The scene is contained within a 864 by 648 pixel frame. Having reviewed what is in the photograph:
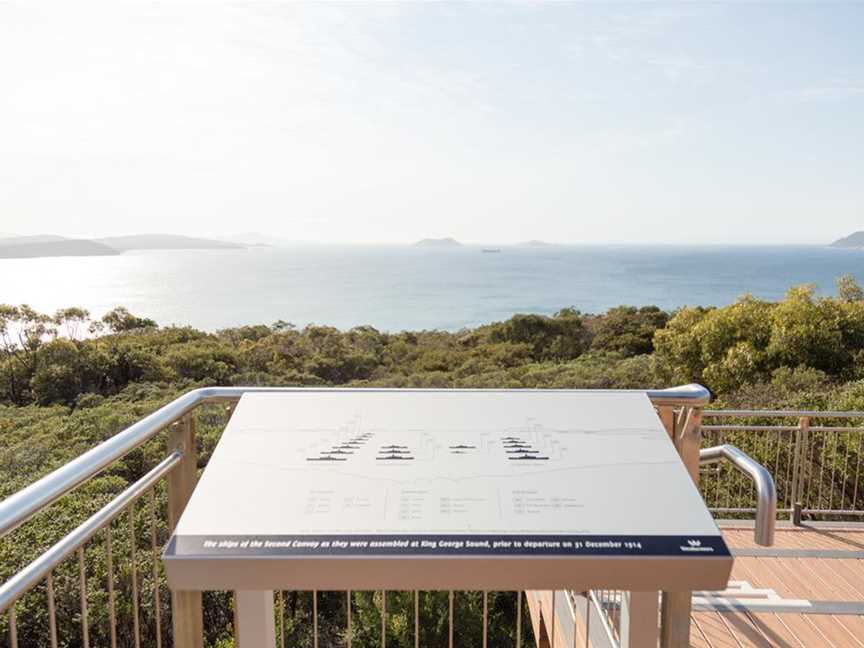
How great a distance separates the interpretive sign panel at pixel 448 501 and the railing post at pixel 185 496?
225 mm

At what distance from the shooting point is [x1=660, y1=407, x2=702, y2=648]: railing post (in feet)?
5.04

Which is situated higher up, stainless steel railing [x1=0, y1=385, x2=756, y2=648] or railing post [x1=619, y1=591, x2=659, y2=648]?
stainless steel railing [x1=0, y1=385, x2=756, y2=648]

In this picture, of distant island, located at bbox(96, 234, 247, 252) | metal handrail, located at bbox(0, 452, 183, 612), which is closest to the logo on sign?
metal handrail, located at bbox(0, 452, 183, 612)

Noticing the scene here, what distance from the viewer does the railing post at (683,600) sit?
1.54 m

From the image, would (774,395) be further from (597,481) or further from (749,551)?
(597,481)

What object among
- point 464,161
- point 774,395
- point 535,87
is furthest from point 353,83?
point 774,395

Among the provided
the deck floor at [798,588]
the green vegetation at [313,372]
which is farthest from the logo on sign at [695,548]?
the green vegetation at [313,372]

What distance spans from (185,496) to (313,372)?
16806 millimetres

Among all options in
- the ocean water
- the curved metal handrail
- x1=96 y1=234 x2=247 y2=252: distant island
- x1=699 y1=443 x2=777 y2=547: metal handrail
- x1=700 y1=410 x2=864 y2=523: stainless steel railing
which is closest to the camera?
the curved metal handrail

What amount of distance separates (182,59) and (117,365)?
957 cm

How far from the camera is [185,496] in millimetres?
1762

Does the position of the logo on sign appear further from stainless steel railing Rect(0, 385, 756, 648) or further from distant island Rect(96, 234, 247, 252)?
distant island Rect(96, 234, 247, 252)

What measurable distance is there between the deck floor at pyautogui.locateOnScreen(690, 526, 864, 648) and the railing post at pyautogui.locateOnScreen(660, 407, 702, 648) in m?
1.97

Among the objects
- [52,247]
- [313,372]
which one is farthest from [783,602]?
[52,247]
